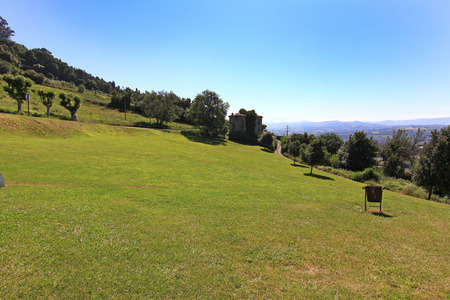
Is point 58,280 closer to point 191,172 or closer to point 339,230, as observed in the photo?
point 339,230

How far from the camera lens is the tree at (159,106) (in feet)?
226

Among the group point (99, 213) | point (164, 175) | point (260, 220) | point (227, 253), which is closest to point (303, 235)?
point (260, 220)

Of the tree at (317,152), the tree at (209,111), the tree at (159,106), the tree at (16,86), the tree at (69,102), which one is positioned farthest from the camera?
the tree at (209,111)

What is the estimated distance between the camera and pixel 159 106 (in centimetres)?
6925

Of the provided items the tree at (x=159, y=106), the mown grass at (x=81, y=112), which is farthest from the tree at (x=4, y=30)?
the tree at (x=159, y=106)

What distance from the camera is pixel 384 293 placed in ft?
18.8

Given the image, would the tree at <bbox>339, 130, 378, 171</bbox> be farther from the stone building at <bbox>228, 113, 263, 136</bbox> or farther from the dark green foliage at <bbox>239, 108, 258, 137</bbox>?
the stone building at <bbox>228, 113, 263, 136</bbox>

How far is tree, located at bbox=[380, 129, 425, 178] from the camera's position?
185 ft

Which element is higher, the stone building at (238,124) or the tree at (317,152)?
the stone building at (238,124)

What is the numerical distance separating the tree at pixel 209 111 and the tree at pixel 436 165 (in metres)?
58.6

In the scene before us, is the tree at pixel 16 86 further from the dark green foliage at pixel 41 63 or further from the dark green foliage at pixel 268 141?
the dark green foliage at pixel 41 63

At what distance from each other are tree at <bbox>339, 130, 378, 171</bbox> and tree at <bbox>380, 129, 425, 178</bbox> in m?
4.62

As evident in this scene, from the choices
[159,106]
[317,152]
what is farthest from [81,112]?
[317,152]

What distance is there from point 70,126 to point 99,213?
38985mm
